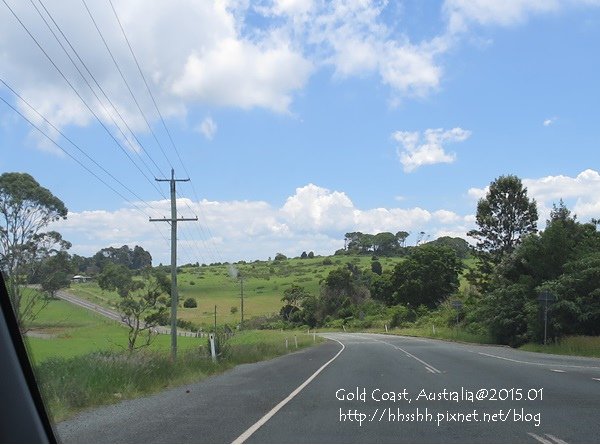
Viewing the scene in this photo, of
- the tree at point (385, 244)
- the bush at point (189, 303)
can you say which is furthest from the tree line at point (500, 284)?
the tree at point (385, 244)

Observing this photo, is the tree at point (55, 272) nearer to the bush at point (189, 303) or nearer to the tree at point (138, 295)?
the tree at point (138, 295)

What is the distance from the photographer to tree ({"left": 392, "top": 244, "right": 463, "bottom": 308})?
9606 cm

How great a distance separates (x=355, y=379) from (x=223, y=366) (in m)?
7.74

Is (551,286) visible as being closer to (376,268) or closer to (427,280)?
(427,280)

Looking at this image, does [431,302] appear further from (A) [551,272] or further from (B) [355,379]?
(B) [355,379]

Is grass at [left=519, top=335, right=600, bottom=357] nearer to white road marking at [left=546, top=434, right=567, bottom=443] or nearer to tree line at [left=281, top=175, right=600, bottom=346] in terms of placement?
tree line at [left=281, top=175, right=600, bottom=346]

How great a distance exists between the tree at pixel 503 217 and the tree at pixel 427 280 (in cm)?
2807

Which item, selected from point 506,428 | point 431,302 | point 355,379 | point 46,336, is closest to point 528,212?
point 431,302

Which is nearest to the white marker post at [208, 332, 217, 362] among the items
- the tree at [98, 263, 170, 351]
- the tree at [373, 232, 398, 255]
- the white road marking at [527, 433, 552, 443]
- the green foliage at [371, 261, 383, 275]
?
the tree at [98, 263, 170, 351]

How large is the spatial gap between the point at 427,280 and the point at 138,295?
230ft

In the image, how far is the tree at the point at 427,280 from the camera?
96062mm

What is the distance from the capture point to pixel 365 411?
1150 cm

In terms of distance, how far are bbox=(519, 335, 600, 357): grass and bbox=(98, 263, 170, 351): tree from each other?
1998cm

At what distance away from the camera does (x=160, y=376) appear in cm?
1812
